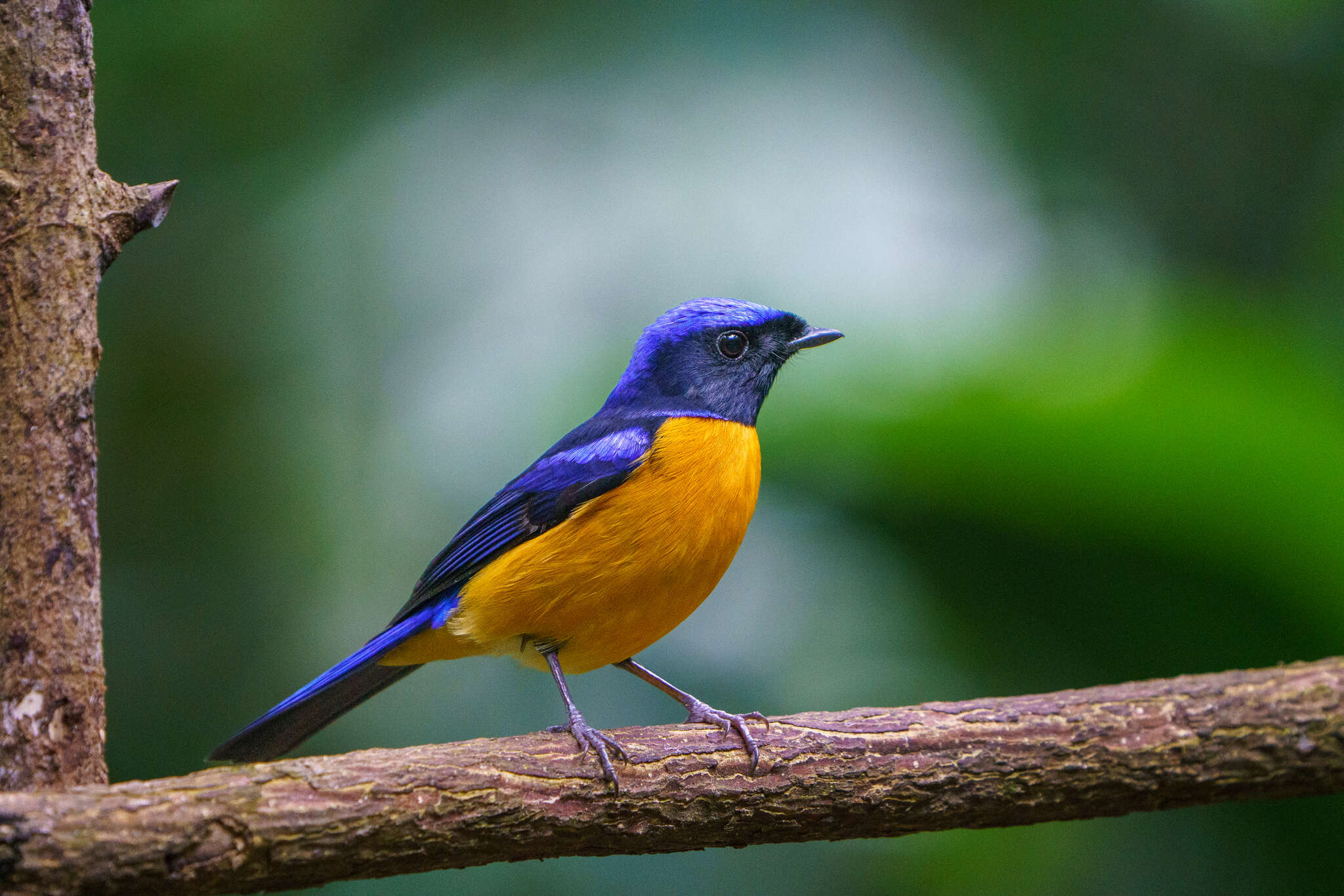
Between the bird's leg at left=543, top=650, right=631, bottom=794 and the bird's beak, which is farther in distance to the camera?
Answer: the bird's beak

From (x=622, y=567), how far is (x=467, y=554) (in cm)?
57

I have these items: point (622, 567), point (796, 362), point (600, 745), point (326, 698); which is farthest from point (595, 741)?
point (796, 362)

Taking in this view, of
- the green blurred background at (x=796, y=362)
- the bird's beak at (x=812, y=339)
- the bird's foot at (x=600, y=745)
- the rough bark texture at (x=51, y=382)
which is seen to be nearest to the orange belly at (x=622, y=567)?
the bird's foot at (x=600, y=745)

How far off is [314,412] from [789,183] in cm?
267

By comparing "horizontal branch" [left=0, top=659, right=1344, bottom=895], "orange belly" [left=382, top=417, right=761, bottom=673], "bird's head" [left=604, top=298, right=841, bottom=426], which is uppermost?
"bird's head" [left=604, top=298, right=841, bottom=426]

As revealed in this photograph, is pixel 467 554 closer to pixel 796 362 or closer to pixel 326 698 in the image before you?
pixel 326 698

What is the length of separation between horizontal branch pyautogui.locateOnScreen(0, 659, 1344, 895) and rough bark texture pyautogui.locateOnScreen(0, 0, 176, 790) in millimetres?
416

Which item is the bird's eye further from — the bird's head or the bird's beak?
the bird's beak

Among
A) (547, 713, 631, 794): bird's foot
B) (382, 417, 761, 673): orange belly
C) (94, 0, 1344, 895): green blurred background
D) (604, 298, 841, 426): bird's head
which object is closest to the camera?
(547, 713, 631, 794): bird's foot

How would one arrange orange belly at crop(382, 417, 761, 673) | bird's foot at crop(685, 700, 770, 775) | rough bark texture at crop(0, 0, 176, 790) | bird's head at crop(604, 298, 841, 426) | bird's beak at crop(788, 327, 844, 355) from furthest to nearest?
bird's beak at crop(788, 327, 844, 355) → bird's head at crop(604, 298, 841, 426) → orange belly at crop(382, 417, 761, 673) → bird's foot at crop(685, 700, 770, 775) → rough bark texture at crop(0, 0, 176, 790)

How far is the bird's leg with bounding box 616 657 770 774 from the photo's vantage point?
2.72m

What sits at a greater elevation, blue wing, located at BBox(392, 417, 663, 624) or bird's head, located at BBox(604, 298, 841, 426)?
bird's head, located at BBox(604, 298, 841, 426)

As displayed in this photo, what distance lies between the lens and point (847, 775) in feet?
8.89

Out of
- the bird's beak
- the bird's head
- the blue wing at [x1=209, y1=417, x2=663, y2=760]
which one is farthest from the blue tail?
the bird's beak
